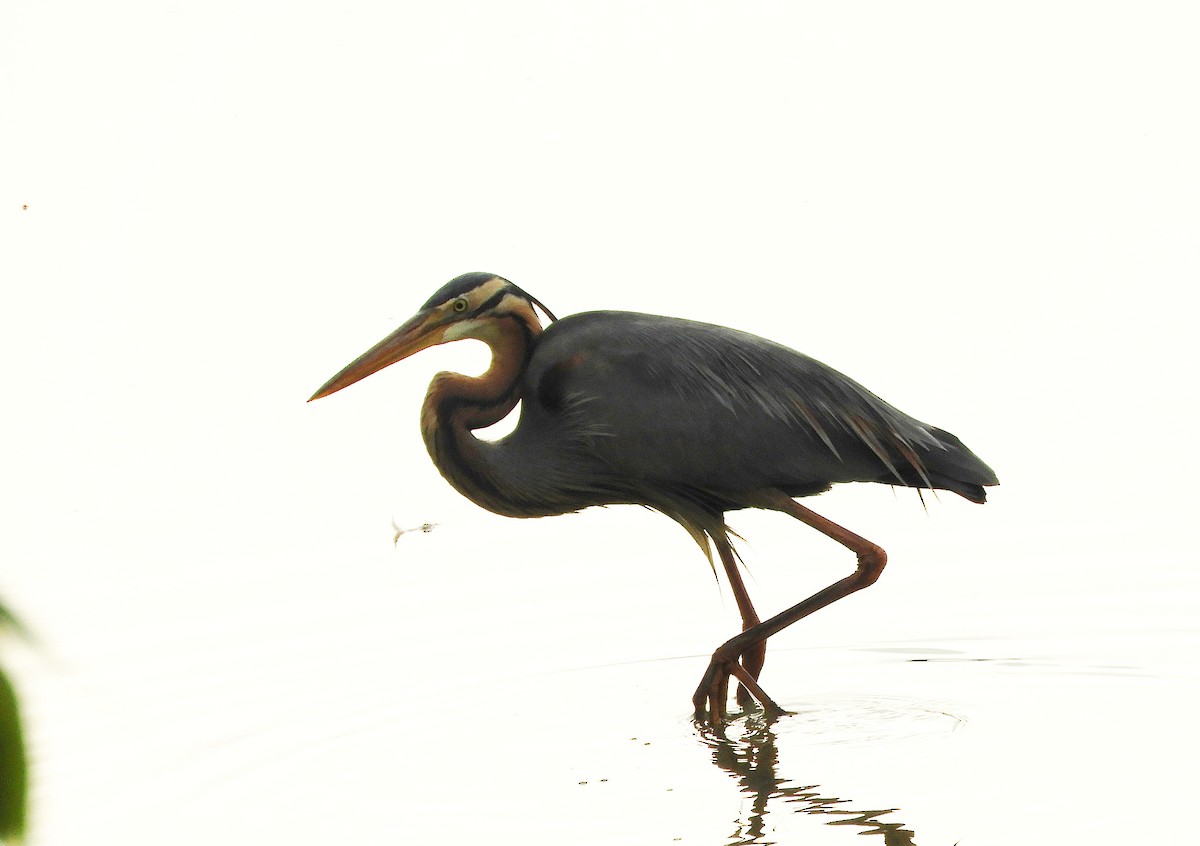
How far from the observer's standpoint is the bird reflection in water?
13.1ft

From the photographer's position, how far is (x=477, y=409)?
518 cm

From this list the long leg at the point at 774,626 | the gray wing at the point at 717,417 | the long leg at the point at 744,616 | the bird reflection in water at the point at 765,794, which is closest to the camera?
the bird reflection in water at the point at 765,794

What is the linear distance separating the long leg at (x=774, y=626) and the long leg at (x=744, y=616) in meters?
0.21

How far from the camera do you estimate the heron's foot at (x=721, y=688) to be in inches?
203

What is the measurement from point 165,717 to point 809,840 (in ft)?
8.83

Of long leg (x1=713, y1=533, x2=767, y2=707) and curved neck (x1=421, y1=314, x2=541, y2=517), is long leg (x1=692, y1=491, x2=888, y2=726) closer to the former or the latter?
long leg (x1=713, y1=533, x2=767, y2=707)

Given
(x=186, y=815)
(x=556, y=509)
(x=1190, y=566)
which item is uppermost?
(x=556, y=509)

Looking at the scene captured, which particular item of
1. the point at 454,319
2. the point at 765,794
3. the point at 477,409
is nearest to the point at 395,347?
the point at 454,319

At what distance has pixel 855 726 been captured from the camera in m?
4.96

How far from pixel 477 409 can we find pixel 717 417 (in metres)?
0.86

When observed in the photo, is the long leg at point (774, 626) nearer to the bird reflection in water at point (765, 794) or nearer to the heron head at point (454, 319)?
the bird reflection in water at point (765, 794)

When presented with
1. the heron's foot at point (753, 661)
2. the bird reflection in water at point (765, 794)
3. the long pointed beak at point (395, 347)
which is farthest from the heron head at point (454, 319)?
the bird reflection in water at point (765, 794)

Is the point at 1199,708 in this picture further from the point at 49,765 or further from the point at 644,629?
the point at 49,765

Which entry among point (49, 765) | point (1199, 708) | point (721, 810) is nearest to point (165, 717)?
point (49, 765)
